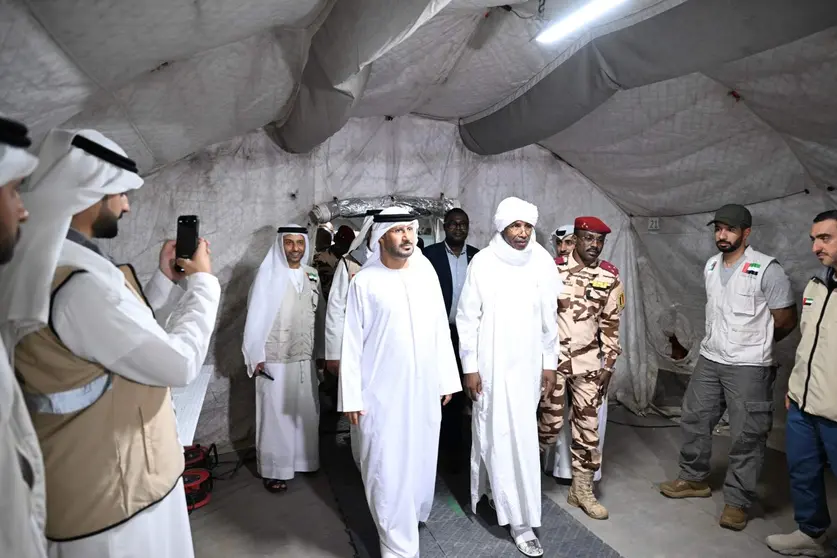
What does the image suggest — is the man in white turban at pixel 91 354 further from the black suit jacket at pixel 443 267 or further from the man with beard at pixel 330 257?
the man with beard at pixel 330 257

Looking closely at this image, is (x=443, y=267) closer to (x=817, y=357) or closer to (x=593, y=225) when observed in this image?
(x=593, y=225)

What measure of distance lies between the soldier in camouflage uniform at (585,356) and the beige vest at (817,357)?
904 millimetres

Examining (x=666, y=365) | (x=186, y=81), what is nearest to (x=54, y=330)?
(x=186, y=81)

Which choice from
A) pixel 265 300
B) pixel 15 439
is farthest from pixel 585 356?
pixel 15 439

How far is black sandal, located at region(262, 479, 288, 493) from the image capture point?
3404 millimetres

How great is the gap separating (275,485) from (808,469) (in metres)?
3.05

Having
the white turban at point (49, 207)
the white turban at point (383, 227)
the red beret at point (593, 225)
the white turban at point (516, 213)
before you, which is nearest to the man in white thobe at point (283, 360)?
the white turban at point (383, 227)

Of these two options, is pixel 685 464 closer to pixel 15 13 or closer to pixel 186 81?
pixel 186 81

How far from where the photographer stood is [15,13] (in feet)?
4.07

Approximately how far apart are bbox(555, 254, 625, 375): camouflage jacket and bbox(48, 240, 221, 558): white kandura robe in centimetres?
231

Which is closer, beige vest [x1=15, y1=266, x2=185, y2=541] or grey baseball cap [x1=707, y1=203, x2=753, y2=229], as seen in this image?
beige vest [x1=15, y1=266, x2=185, y2=541]

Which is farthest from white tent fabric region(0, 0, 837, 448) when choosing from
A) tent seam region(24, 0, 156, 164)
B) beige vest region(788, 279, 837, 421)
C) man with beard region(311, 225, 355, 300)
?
beige vest region(788, 279, 837, 421)

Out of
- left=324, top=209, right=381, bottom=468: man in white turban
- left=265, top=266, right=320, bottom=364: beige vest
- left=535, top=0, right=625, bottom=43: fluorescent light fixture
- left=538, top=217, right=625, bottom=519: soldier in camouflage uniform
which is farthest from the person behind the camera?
left=265, top=266, right=320, bottom=364: beige vest

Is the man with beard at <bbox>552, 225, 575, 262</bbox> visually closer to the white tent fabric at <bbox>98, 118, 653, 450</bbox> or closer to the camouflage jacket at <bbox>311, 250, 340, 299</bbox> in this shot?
the white tent fabric at <bbox>98, 118, 653, 450</bbox>
